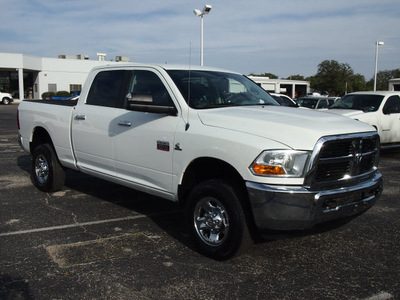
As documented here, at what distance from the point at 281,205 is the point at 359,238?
5.92 ft

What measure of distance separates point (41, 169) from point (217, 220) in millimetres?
4023

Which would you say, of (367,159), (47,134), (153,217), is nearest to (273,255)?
(367,159)

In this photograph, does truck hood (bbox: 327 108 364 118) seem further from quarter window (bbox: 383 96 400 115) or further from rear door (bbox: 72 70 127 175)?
rear door (bbox: 72 70 127 175)

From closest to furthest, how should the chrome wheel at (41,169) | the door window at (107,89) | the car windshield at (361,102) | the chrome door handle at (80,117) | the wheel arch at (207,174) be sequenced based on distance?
the wheel arch at (207,174)
the door window at (107,89)
the chrome door handle at (80,117)
the chrome wheel at (41,169)
the car windshield at (361,102)

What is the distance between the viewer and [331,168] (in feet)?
12.5

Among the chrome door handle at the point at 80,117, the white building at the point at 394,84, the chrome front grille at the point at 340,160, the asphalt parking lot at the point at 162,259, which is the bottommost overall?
the asphalt parking lot at the point at 162,259

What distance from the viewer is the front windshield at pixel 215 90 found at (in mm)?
4699

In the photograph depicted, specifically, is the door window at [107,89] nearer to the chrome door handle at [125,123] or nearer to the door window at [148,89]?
the door window at [148,89]

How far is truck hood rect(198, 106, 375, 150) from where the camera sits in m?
3.69

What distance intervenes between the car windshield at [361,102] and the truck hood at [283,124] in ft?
25.5

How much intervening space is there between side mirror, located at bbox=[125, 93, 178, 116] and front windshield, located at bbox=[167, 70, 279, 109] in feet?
0.74

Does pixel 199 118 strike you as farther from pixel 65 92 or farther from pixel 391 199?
pixel 65 92

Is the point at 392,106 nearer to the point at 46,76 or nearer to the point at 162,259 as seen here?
the point at 162,259

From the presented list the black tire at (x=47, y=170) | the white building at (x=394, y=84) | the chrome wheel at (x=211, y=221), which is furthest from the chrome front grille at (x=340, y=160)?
the white building at (x=394, y=84)
